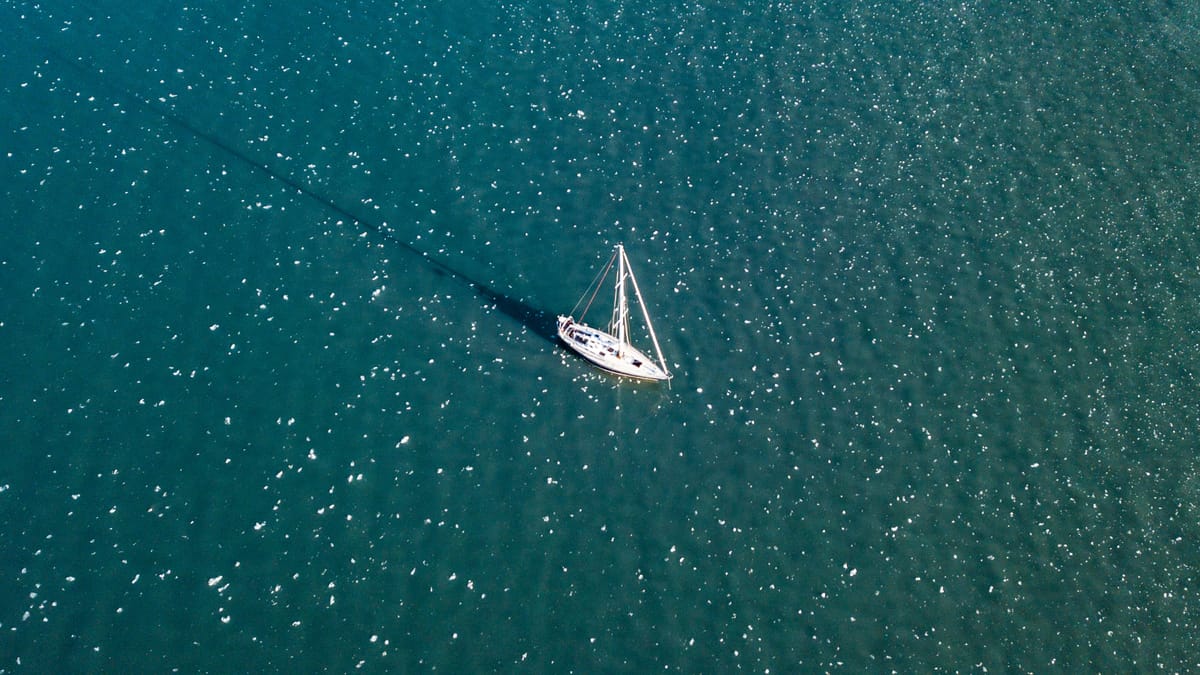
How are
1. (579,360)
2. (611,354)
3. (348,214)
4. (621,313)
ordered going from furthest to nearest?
1. (348,214)
2. (579,360)
3. (611,354)
4. (621,313)

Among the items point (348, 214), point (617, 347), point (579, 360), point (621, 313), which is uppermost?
point (348, 214)

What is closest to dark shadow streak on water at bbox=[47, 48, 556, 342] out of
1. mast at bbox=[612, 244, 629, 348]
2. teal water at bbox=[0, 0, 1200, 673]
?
teal water at bbox=[0, 0, 1200, 673]

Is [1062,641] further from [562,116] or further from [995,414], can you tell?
[562,116]

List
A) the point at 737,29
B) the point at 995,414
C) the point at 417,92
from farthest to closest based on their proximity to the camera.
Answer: the point at 737,29 < the point at 417,92 < the point at 995,414

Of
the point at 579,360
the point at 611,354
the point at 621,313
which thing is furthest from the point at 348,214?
the point at 611,354

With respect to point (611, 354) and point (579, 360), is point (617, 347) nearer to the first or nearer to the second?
point (611, 354)

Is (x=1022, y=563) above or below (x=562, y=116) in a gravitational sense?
below

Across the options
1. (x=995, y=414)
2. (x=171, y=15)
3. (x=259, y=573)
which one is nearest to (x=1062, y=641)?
(x=995, y=414)
